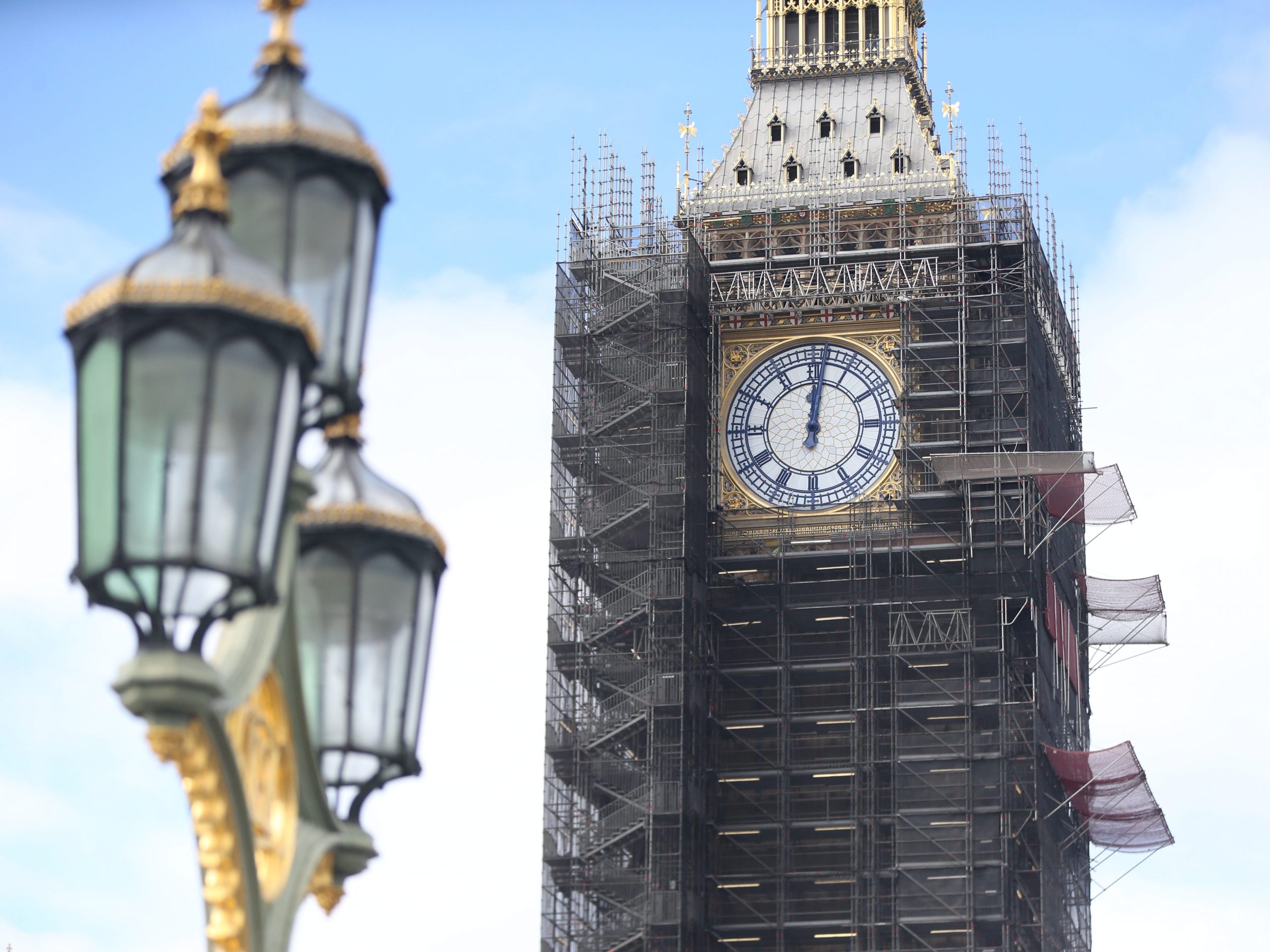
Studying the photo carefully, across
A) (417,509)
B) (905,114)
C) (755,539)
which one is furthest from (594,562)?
(417,509)

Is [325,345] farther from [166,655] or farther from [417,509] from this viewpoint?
[166,655]

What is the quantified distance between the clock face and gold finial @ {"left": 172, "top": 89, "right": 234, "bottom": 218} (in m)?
55.0

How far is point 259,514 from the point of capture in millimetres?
8727

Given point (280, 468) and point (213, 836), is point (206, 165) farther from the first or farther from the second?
point (213, 836)

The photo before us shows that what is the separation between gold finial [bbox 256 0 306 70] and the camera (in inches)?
417

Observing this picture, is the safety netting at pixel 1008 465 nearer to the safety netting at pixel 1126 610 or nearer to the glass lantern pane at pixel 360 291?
the safety netting at pixel 1126 610

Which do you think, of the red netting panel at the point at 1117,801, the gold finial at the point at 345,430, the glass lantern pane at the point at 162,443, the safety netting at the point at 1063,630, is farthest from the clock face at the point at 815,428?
the glass lantern pane at the point at 162,443

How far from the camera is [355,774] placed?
10.6 meters

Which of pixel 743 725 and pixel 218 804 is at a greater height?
pixel 743 725

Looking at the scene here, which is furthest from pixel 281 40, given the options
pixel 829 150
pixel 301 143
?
pixel 829 150

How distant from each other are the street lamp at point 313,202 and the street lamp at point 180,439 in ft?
4.69

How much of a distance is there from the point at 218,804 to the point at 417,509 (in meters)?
1.78

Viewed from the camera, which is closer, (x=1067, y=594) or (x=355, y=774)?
(x=355, y=774)

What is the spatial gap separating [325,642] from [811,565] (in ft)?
174
